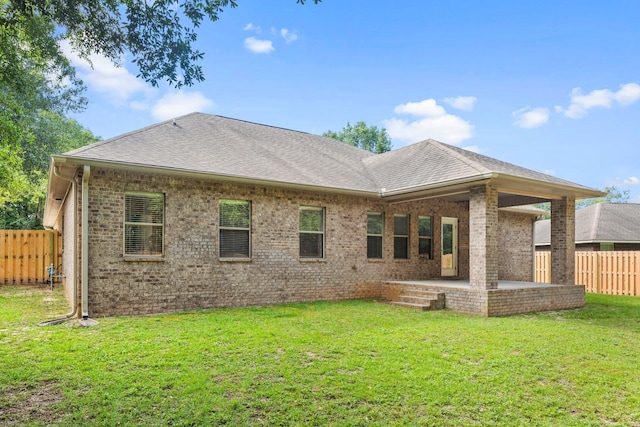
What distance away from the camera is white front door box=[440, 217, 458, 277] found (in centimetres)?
1435

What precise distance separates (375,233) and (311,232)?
2.28 meters

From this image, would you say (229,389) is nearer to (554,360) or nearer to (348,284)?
(554,360)

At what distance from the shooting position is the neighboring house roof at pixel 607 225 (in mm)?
18914

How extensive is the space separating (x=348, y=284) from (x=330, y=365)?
6.68 metres

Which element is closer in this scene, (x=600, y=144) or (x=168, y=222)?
(x=168, y=222)

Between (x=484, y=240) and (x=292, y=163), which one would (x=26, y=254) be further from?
(x=484, y=240)

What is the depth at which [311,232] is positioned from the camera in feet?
37.7

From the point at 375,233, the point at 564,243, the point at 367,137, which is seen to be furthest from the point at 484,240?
the point at 367,137

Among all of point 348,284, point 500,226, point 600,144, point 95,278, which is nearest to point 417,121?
point 600,144

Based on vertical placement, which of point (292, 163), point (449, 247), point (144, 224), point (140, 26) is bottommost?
point (449, 247)

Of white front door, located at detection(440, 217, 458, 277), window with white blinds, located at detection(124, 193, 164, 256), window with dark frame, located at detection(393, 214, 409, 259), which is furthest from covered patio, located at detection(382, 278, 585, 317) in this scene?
window with white blinds, located at detection(124, 193, 164, 256)

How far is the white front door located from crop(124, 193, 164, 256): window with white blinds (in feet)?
30.1

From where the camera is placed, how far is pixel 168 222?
938 cm

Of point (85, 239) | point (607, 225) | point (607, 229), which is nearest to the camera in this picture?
point (85, 239)
